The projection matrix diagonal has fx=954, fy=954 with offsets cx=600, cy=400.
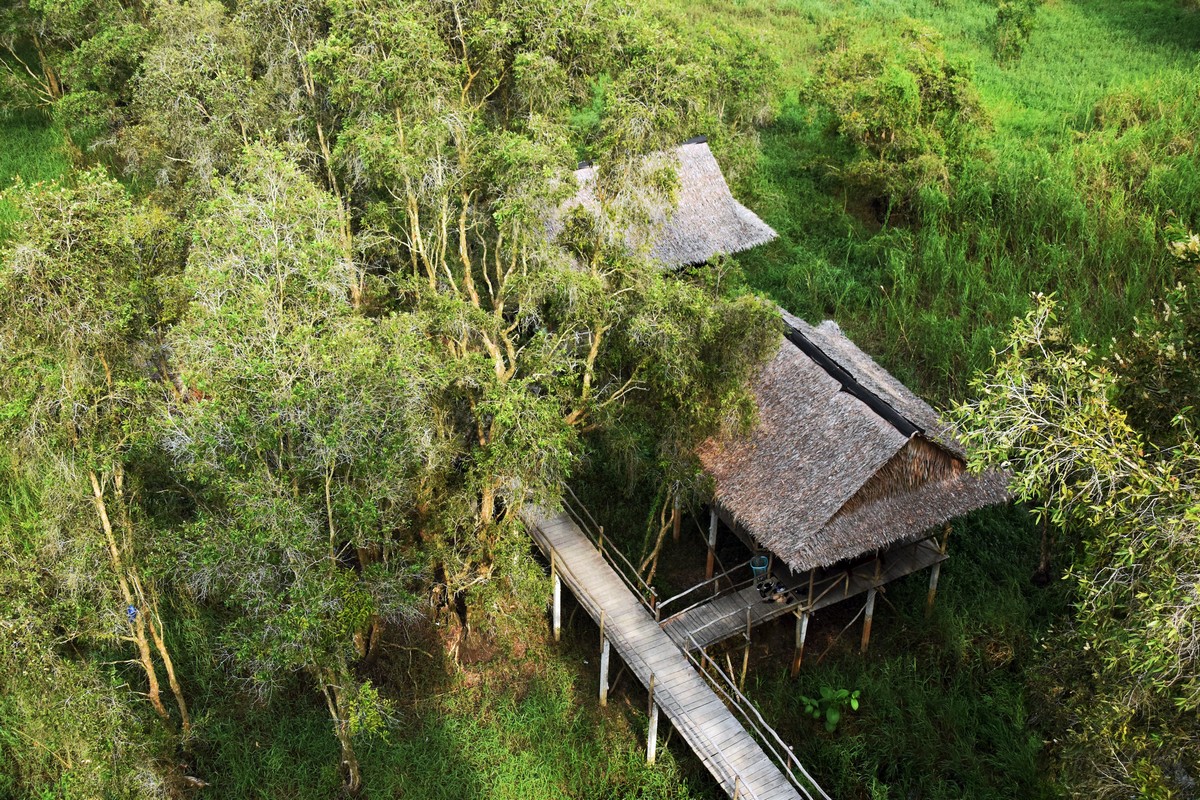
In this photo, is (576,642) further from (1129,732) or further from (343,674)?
(1129,732)

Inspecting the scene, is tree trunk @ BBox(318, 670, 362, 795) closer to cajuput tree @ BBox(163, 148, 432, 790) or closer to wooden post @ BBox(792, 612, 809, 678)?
cajuput tree @ BBox(163, 148, 432, 790)

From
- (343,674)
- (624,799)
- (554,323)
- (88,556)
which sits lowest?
(624,799)

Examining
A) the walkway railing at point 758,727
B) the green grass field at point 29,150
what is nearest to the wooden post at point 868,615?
the walkway railing at point 758,727

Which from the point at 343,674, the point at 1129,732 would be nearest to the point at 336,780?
the point at 343,674

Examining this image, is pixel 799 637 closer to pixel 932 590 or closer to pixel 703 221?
pixel 932 590

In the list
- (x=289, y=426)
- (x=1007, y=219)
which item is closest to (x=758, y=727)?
(x=289, y=426)

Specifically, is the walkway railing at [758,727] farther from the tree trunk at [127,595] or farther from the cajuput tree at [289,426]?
the tree trunk at [127,595]
